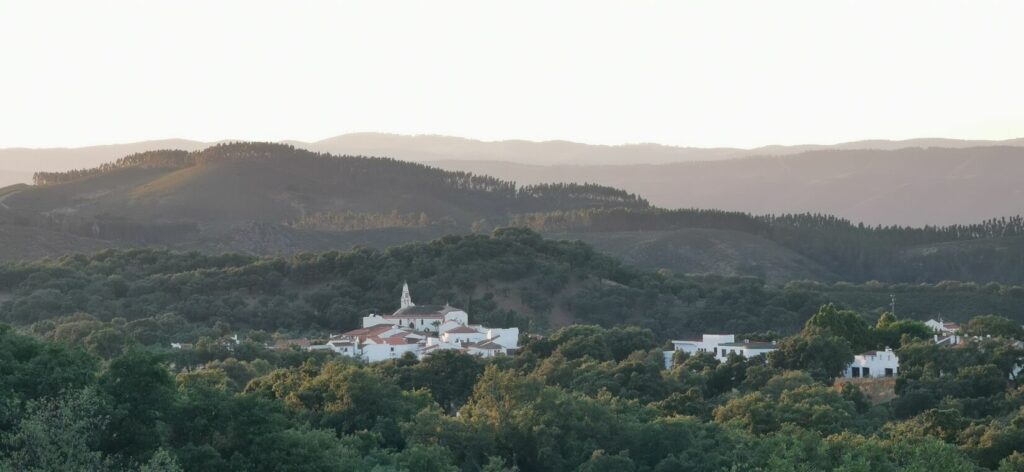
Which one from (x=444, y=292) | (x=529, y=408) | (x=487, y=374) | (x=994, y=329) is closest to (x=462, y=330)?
(x=444, y=292)

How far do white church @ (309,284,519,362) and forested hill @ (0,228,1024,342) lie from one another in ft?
10.7

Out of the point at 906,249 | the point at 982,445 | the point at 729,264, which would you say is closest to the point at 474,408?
the point at 982,445

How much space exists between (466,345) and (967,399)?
79.7 ft

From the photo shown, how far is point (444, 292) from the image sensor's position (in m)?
84.2

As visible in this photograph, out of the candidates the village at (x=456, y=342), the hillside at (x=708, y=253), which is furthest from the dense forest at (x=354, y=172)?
the village at (x=456, y=342)

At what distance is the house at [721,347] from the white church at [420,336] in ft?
20.2

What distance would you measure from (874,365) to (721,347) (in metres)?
8.82

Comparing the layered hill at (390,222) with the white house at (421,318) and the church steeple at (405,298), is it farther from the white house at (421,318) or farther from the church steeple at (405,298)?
the white house at (421,318)

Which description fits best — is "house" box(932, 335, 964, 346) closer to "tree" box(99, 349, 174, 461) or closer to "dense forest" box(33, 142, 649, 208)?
"tree" box(99, 349, 174, 461)

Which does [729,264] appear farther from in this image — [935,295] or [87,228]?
[87,228]

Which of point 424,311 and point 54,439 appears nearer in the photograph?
point 54,439

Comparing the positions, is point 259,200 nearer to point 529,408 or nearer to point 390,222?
point 390,222

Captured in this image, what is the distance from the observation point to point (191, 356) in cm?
5844

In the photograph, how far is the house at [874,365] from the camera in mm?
56062
